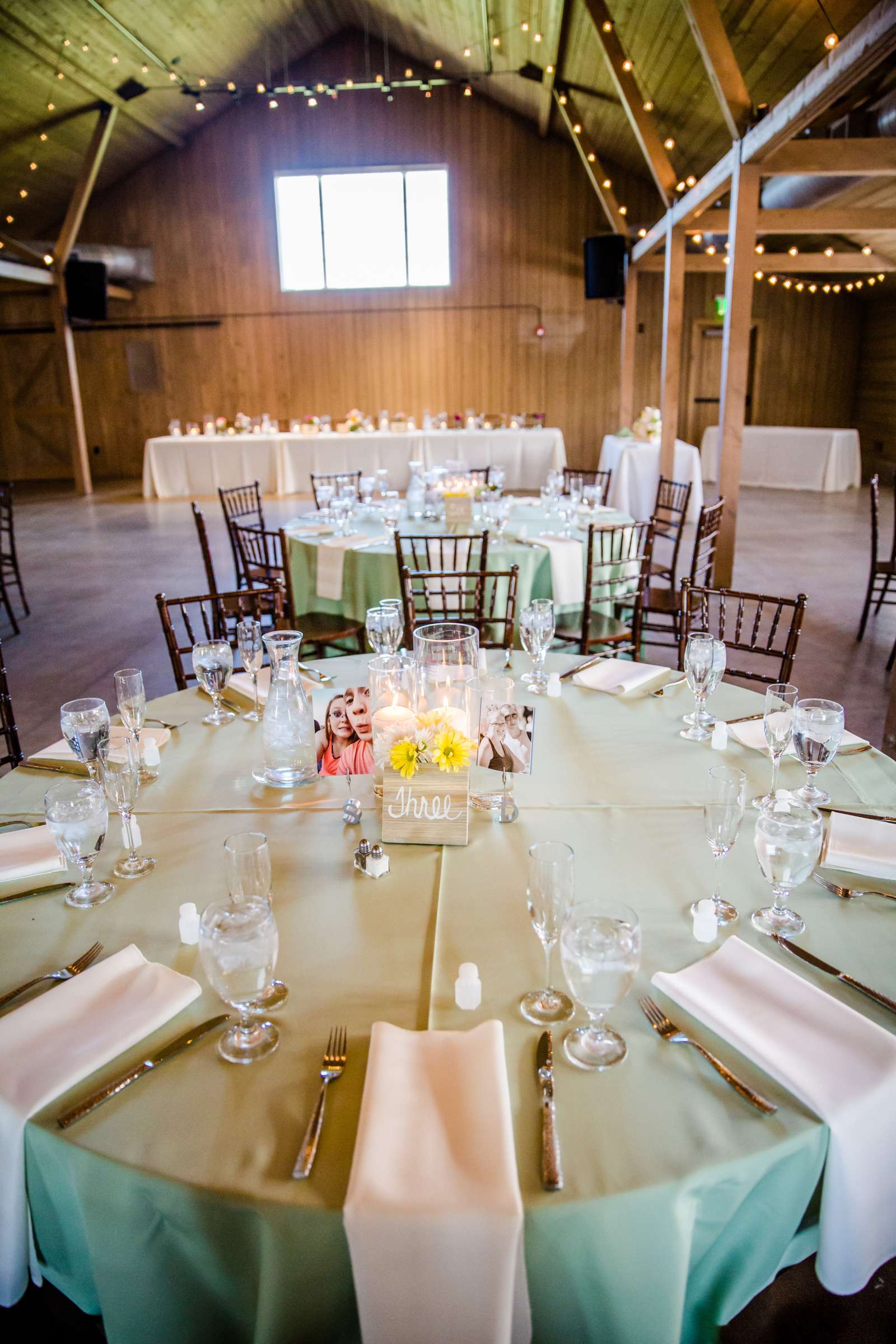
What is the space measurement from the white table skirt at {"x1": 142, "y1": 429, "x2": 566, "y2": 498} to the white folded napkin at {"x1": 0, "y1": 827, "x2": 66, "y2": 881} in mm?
10011

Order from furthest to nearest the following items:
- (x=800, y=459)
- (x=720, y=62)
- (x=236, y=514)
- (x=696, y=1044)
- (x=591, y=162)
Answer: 1. (x=800, y=459)
2. (x=591, y=162)
3. (x=236, y=514)
4. (x=720, y=62)
5. (x=696, y=1044)

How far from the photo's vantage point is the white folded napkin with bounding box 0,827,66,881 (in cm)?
156

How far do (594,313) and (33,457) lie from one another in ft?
30.4

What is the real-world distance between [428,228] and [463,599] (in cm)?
1036

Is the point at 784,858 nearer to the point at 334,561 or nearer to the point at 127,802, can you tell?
the point at 127,802

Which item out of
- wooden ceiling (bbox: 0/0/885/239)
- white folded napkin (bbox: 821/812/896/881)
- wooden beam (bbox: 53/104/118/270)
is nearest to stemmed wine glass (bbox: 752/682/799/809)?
white folded napkin (bbox: 821/812/896/881)

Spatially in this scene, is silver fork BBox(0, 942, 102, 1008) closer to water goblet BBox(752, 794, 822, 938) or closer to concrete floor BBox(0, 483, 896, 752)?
water goblet BBox(752, 794, 822, 938)

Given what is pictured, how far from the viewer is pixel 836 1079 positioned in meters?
1.06

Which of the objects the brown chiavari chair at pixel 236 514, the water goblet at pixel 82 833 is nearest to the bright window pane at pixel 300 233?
the brown chiavari chair at pixel 236 514

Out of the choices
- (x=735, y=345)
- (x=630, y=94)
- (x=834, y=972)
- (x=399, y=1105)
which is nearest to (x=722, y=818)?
(x=834, y=972)

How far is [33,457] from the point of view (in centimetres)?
1417

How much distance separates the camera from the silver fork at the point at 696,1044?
3.39ft

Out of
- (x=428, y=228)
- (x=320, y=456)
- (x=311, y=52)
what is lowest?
(x=320, y=456)

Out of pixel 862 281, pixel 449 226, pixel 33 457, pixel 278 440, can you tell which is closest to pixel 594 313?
pixel 449 226
